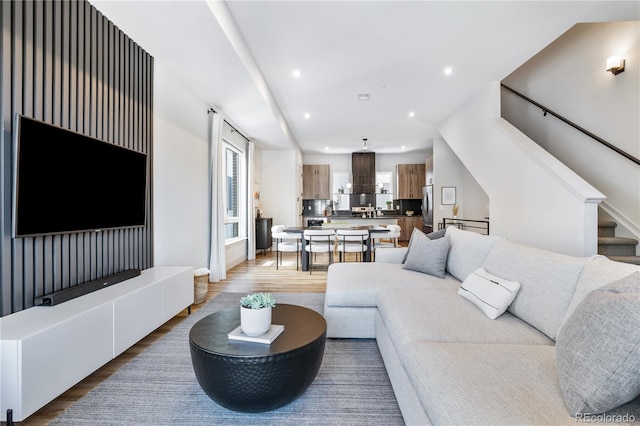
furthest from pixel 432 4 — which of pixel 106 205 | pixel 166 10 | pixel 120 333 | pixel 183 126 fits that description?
pixel 120 333

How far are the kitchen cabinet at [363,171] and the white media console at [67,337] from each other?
7.72 meters

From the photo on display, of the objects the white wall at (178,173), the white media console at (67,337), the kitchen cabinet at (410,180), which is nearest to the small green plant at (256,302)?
the white media console at (67,337)

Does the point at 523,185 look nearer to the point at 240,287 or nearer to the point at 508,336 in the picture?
the point at 508,336

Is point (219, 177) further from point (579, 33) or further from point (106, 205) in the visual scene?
point (579, 33)

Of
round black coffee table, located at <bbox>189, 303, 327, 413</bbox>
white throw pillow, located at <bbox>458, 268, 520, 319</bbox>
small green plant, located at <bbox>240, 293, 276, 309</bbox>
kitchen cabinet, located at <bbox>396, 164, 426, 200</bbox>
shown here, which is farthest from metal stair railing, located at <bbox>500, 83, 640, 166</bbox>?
kitchen cabinet, located at <bbox>396, 164, 426, 200</bbox>

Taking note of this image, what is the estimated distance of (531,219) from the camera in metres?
3.75

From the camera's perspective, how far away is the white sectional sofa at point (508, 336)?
0.92 metres

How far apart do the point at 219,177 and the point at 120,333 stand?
3010 millimetres

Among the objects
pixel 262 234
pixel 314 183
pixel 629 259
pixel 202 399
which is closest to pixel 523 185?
pixel 629 259

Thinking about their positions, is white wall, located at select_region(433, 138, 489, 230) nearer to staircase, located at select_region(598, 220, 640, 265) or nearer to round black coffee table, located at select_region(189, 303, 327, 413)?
staircase, located at select_region(598, 220, 640, 265)

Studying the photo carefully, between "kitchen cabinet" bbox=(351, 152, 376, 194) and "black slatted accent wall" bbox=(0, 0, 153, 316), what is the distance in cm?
723

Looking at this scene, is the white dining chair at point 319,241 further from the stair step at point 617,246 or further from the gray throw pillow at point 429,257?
→ the stair step at point 617,246

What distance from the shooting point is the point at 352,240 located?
5.36 meters

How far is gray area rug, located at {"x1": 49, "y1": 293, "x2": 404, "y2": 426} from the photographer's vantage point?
160 cm
